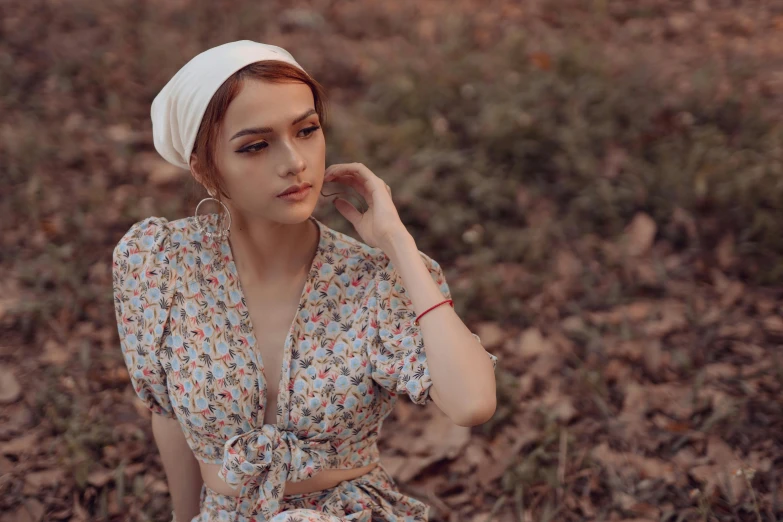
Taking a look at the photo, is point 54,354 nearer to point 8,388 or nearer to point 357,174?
point 8,388

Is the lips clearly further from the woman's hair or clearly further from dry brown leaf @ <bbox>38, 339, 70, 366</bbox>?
dry brown leaf @ <bbox>38, 339, 70, 366</bbox>

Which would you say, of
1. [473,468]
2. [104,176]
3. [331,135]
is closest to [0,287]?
[104,176]

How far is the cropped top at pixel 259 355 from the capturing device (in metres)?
1.97

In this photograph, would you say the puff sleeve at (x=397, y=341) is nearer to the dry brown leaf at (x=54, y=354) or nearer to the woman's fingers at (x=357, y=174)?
the woman's fingers at (x=357, y=174)

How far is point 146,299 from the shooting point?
2.06 meters

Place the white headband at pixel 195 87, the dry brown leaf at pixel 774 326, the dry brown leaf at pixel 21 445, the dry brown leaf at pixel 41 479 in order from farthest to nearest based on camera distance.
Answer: the dry brown leaf at pixel 774 326 < the dry brown leaf at pixel 21 445 < the dry brown leaf at pixel 41 479 < the white headband at pixel 195 87

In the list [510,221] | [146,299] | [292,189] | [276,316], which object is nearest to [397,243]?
[292,189]

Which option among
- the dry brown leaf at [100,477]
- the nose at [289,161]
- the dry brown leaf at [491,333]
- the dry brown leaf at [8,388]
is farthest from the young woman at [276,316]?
the dry brown leaf at [491,333]

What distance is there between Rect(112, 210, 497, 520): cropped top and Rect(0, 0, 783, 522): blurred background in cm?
23

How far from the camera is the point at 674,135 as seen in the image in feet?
13.9

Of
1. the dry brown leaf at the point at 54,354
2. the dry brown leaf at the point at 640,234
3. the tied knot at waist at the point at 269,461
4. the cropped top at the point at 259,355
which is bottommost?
Result: the dry brown leaf at the point at 640,234

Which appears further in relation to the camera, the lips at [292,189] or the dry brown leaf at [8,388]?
the dry brown leaf at [8,388]

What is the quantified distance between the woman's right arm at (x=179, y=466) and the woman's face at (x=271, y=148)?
2.28 ft

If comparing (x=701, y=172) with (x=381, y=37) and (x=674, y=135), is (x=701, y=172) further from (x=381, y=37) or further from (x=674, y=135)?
(x=381, y=37)
